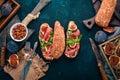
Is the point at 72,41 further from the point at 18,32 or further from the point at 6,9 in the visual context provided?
the point at 6,9

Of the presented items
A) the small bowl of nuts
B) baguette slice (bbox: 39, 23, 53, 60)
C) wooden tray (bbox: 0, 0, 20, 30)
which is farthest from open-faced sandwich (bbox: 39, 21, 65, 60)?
wooden tray (bbox: 0, 0, 20, 30)

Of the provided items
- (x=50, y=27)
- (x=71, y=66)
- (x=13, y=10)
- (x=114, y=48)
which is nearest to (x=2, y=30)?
(x=13, y=10)

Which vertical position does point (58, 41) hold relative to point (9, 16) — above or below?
below

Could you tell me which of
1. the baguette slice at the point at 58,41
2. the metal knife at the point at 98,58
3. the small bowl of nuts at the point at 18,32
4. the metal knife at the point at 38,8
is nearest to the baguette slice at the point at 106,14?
the metal knife at the point at 98,58

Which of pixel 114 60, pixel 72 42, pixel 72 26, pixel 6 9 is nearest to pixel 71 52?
pixel 72 42

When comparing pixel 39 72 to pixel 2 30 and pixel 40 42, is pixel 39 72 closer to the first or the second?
pixel 40 42

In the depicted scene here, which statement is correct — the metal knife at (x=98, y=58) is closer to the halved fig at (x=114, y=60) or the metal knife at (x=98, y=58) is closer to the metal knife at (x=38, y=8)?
the halved fig at (x=114, y=60)

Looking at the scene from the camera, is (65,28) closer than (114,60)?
No

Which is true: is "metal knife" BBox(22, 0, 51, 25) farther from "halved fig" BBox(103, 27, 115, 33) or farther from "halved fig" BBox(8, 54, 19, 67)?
"halved fig" BBox(103, 27, 115, 33)
